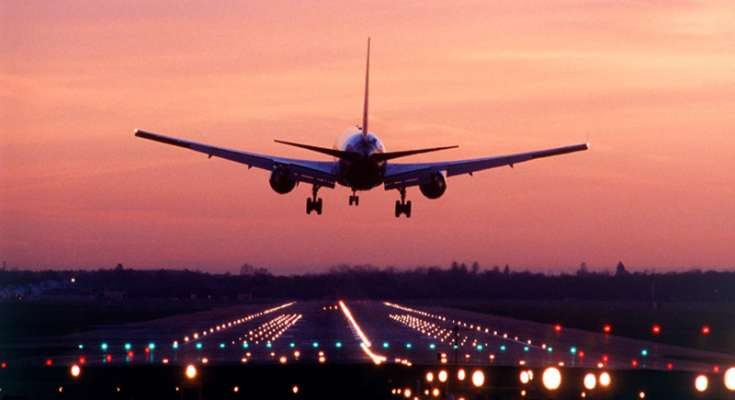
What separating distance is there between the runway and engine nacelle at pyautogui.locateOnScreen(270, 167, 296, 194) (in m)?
11.0

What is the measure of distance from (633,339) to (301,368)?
5618 centimetres

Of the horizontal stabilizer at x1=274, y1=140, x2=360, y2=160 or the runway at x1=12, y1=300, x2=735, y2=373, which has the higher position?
the horizontal stabilizer at x1=274, y1=140, x2=360, y2=160

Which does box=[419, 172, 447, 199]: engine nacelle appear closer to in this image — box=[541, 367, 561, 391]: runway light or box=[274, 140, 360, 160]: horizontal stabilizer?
box=[274, 140, 360, 160]: horizontal stabilizer

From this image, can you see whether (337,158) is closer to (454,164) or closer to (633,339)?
(454,164)

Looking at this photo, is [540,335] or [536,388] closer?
[536,388]

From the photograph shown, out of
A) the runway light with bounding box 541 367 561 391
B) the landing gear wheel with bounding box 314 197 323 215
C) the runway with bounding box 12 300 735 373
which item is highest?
the landing gear wheel with bounding box 314 197 323 215

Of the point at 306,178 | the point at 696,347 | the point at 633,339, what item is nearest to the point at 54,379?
the point at 306,178

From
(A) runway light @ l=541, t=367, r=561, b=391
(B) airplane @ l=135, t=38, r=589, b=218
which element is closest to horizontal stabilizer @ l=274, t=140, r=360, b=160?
(B) airplane @ l=135, t=38, r=589, b=218

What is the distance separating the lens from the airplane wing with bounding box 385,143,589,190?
80688 millimetres

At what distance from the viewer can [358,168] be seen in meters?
78.2

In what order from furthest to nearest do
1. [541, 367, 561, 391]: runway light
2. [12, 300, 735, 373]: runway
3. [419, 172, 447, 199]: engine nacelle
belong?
[12, 300, 735, 373]: runway
[419, 172, 447, 199]: engine nacelle
[541, 367, 561, 391]: runway light

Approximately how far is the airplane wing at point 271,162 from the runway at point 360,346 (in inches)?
443

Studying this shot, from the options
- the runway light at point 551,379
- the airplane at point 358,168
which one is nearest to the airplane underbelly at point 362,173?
the airplane at point 358,168

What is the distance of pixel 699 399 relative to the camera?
228 ft
